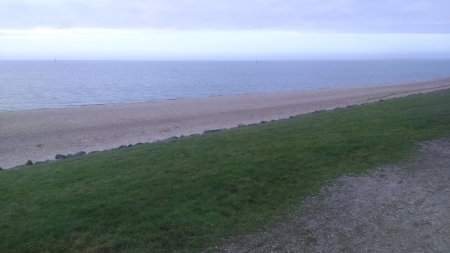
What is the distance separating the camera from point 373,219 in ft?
21.2

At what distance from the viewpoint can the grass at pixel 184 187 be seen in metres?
5.77

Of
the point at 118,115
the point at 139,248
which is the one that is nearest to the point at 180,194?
the point at 139,248

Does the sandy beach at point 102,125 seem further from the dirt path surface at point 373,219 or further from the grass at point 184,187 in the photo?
the dirt path surface at point 373,219

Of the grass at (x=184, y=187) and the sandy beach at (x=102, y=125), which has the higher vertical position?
the grass at (x=184, y=187)

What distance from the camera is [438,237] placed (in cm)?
582

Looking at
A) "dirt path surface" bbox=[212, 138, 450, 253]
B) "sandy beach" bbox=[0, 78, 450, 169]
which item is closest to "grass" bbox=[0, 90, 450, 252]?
"dirt path surface" bbox=[212, 138, 450, 253]

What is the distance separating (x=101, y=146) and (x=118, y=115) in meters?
12.0

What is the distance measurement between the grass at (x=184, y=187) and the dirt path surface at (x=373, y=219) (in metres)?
0.37

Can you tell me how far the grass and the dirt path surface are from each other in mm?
368

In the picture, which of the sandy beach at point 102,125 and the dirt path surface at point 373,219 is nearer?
the dirt path surface at point 373,219

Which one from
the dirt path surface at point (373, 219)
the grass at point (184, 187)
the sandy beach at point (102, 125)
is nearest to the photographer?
the dirt path surface at point (373, 219)

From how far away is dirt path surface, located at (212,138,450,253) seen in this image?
5602 millimetres

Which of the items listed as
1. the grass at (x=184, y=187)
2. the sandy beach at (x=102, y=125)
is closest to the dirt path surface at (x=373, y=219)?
the grass at (x=184, y=187)

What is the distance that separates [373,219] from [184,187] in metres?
3.14
